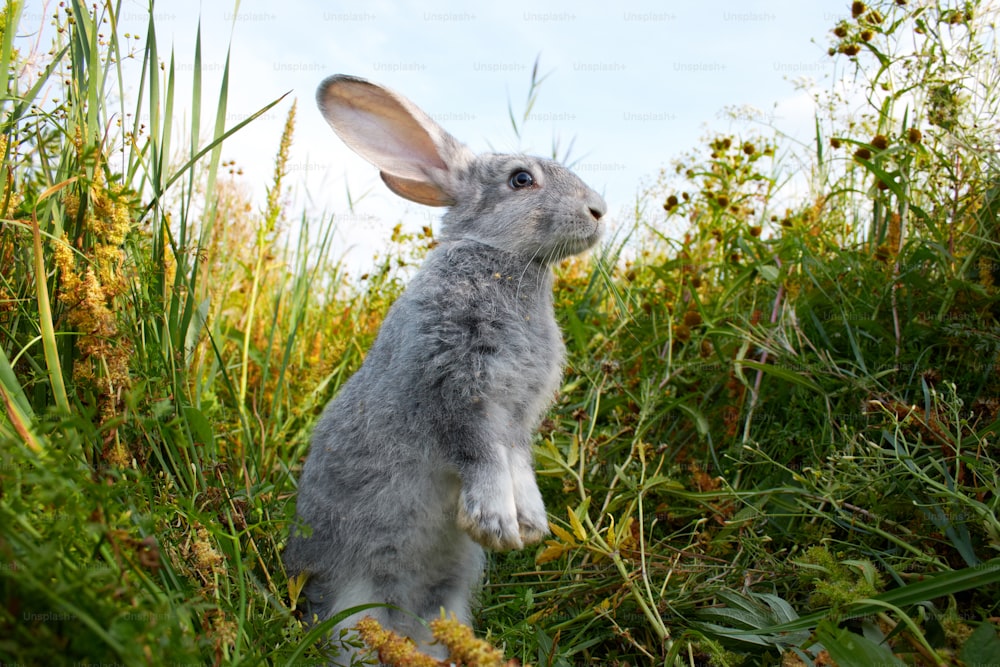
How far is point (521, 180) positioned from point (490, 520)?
1514 mm

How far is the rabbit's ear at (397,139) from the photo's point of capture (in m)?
3.38

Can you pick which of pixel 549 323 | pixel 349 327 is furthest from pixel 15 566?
pixel 349 327

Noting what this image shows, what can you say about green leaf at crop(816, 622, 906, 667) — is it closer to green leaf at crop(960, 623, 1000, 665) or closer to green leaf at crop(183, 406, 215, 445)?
green leaf at crop(960, 623, 1000, 665)

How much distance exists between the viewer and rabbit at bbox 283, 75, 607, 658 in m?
2.86

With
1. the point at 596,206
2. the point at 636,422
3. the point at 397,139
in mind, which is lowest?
the point at 636,422

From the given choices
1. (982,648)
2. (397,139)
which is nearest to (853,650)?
(982,648)

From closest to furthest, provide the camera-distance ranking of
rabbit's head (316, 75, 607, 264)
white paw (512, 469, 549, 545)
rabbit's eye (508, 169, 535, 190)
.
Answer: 1. white paw (512, 469, 549, 545)
2. rabbit's head (316, 75, 607, 264)
3. rabbit's eye (508, 169, 535, 190)

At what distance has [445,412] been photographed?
2.84 meters

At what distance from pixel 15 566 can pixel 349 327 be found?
12.4ft

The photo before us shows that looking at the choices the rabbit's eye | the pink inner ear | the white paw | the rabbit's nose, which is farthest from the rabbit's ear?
the white paw

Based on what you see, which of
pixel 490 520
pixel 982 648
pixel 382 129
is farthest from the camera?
pixel 382 129

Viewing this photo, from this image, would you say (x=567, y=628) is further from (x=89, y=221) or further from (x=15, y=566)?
(x=89, y=221)

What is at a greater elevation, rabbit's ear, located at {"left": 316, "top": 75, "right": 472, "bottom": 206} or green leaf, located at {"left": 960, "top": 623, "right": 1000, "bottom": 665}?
rabbit's ear, located at {"left": 316, "top": 75, "right": 472, "bottom": 206}

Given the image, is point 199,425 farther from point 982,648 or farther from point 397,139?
point 982,648
